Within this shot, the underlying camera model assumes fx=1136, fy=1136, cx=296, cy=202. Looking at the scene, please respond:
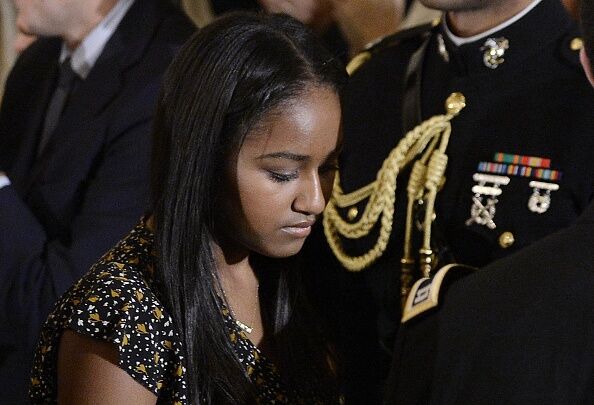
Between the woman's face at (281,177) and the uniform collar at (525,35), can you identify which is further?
the uniform collar at (525,35)

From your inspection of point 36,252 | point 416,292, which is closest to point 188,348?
point 416,292

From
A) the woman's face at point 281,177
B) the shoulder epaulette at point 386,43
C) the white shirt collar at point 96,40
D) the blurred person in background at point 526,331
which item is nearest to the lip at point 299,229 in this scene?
the woman's face at point 281,177

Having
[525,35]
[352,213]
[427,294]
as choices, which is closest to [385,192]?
[352,213]

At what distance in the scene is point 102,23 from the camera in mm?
2344

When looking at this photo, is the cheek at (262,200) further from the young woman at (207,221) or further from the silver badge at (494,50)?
the silver badge at (494,50)

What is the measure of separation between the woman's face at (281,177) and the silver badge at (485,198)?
0.92 ft

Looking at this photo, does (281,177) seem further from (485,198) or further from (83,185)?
(83,185)

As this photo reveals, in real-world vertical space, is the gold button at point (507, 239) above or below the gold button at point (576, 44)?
below

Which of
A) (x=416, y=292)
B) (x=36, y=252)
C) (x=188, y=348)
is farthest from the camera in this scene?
(x=36, y=252)

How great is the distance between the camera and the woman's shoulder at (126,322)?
1361mm

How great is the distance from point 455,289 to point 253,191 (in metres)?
0.41

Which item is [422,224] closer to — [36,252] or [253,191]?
[253,191]

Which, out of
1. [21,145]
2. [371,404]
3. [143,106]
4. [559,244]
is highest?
[559,244]

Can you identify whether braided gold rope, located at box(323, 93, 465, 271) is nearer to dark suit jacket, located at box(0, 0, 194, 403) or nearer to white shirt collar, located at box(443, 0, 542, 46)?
white shirt collar, located at box(443, 0, 542, 46)
